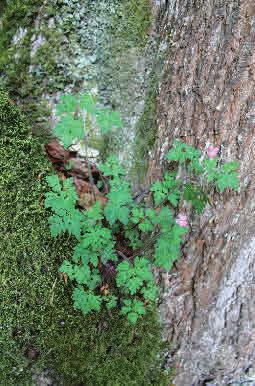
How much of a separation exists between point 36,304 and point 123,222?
68 cm

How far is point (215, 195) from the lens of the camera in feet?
6.83

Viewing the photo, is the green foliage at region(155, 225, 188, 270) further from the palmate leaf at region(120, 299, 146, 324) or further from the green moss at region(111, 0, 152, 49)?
the green moss at region(111, 0, 152, 49)

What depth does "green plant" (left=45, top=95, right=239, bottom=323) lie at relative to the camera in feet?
6.33

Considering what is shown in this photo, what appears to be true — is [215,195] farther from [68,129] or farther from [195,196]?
[68,129]

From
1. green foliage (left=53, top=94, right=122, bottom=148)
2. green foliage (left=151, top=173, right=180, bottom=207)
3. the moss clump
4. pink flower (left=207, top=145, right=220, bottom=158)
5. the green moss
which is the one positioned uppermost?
the green moss

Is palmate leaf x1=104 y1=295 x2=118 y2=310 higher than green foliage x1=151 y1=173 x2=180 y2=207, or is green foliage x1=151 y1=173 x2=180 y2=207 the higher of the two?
green foliage x1=151 y1=173 x2=180 y2=207

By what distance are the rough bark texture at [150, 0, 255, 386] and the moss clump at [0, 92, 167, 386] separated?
1.08 ft

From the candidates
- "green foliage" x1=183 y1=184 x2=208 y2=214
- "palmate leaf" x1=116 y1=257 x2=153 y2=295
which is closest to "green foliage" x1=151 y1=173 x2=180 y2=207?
→ "green foliage" x1=183 y1=184 x2=208 y2=214

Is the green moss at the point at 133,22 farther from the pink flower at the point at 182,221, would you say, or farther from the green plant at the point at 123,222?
the pink flower at the point at 182,221

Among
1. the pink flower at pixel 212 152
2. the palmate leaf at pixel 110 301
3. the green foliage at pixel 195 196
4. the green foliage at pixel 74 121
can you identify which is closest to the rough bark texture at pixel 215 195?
the pink flower at pixel 212 152

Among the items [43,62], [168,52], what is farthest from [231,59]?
[43,62]

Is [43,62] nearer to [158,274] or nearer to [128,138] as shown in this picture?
[128,138]

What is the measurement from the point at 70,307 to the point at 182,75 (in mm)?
1422

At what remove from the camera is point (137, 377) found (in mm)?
2287
